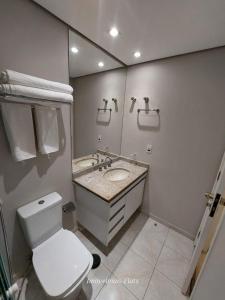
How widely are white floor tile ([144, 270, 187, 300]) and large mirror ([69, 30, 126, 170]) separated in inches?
57.6

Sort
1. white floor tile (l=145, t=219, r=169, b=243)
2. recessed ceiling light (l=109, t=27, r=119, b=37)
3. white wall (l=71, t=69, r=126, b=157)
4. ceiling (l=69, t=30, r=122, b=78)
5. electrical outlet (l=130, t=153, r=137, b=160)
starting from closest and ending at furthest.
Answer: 1. recessed ceiling light (l=109, t=27, r=119, b=37)
2. ceiling (l=69, t=30, r=122, b=78)
3. white wall (l=71, t=69, r=126, b=157)
4. white floor tile (l=145, t=219, r=169, b=243)
5. electrical outlet (l=130, t=153, r=137, b=160)

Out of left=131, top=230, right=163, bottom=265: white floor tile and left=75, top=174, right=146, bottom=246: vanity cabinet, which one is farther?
left=131, top=230, right=163, bottom=265: white floor tile

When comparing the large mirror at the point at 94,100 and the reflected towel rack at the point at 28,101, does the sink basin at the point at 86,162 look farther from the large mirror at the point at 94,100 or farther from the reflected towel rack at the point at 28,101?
the reflected towel rack at the point at 28,101

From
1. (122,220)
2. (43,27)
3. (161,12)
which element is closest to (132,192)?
(122,220)

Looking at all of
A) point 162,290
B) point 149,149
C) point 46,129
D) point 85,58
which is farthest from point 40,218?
point 85,58

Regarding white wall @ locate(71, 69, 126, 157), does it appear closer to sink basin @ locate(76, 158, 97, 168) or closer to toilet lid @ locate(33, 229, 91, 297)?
sink basin @ locate(76, 158, 97, 168)

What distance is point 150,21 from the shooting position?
3.60ft

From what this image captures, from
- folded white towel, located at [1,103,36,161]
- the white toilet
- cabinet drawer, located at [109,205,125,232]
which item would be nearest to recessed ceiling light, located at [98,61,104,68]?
folded white towel, located at [1,103,36,161]

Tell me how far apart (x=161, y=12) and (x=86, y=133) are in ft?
4.37

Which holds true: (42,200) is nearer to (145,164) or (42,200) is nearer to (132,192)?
(132,192)

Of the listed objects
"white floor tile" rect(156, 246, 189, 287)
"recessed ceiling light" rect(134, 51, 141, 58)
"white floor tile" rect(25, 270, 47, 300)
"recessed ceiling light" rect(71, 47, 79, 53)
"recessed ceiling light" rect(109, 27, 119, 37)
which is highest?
"recessed ceiling light" rect(109, 27, 119, 37)

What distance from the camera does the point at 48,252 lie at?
115 cm

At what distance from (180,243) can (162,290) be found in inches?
26.3

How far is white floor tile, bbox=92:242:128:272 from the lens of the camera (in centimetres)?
148
